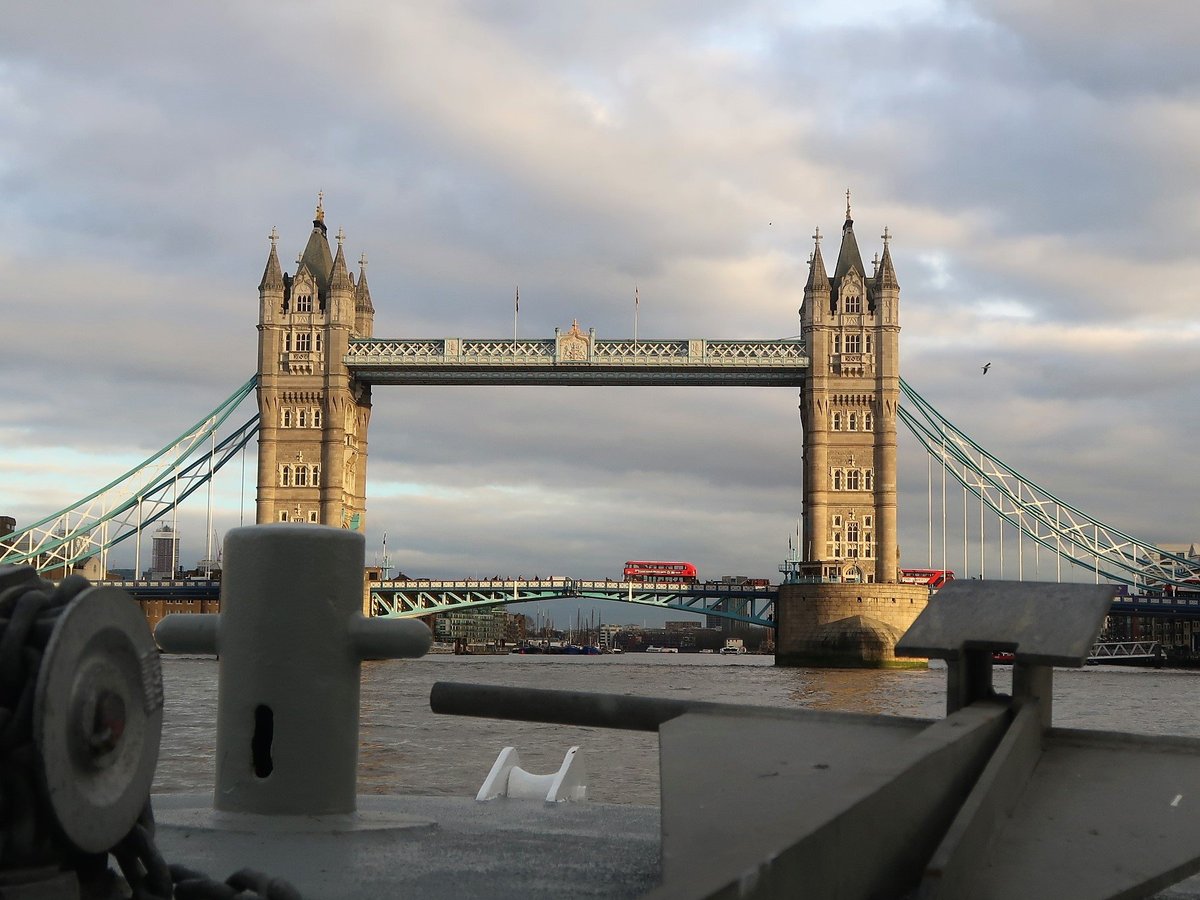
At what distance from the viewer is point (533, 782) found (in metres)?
7.07

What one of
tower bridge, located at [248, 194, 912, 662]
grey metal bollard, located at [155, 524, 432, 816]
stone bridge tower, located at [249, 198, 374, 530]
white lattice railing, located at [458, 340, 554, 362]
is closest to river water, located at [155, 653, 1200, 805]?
grey metal bollard, located at [155, 524, 432, 816]

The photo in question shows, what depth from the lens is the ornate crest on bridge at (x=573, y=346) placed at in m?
59.1

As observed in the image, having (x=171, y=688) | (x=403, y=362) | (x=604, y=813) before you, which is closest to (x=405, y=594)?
(x=403, y=362)

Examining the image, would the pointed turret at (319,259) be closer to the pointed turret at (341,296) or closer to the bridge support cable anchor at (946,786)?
the pointed turret at (341,296)

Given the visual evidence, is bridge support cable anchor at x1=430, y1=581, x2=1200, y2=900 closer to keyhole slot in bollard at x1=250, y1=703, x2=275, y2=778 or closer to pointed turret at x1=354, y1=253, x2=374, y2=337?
keyhole slot in bollard at x1=250, y1=703, x2=275, y2=778

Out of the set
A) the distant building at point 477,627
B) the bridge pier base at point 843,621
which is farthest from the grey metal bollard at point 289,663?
the distant building at point 477,627

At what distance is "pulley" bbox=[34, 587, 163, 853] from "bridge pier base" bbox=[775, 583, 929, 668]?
53.2m

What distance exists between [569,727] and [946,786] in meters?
22.0

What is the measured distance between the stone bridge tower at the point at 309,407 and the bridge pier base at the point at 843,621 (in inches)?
766

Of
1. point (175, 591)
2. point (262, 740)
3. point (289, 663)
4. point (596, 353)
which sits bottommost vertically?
point (175, 591)

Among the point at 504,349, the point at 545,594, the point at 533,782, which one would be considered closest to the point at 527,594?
the point at 545,594

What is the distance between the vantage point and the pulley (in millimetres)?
2256

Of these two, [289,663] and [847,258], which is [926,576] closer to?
[847,258]

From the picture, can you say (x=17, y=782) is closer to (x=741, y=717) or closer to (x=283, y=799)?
(x=741, y=717)
